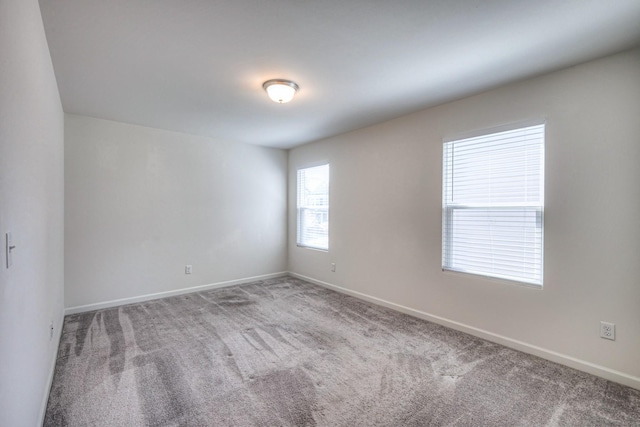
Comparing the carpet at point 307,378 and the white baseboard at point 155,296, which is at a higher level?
the white baseboard at point 155,296

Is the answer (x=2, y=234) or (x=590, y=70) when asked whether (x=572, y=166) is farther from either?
(x=2, y=234)

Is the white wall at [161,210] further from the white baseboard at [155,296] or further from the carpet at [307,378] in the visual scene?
the carpet at [307,378]

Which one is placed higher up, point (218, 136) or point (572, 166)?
point (218, 136)

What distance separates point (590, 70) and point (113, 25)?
3.56 metres

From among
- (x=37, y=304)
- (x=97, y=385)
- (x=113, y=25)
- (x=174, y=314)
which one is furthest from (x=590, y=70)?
(x=174, y=314)

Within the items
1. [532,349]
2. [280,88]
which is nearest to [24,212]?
[280,88]

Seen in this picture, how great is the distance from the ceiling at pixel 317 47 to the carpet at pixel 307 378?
2.49 meters

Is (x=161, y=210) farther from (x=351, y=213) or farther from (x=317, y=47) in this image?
(x=317, y=47)

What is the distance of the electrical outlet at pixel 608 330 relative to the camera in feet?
7.36

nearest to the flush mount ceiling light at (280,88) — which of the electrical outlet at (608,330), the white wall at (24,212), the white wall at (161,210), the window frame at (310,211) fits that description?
the white wall at (24,212)

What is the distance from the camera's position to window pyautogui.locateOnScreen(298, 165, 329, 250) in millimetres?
4957

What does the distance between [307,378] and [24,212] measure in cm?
208

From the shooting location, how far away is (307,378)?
2273mm

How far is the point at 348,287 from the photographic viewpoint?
4484 millimetres
